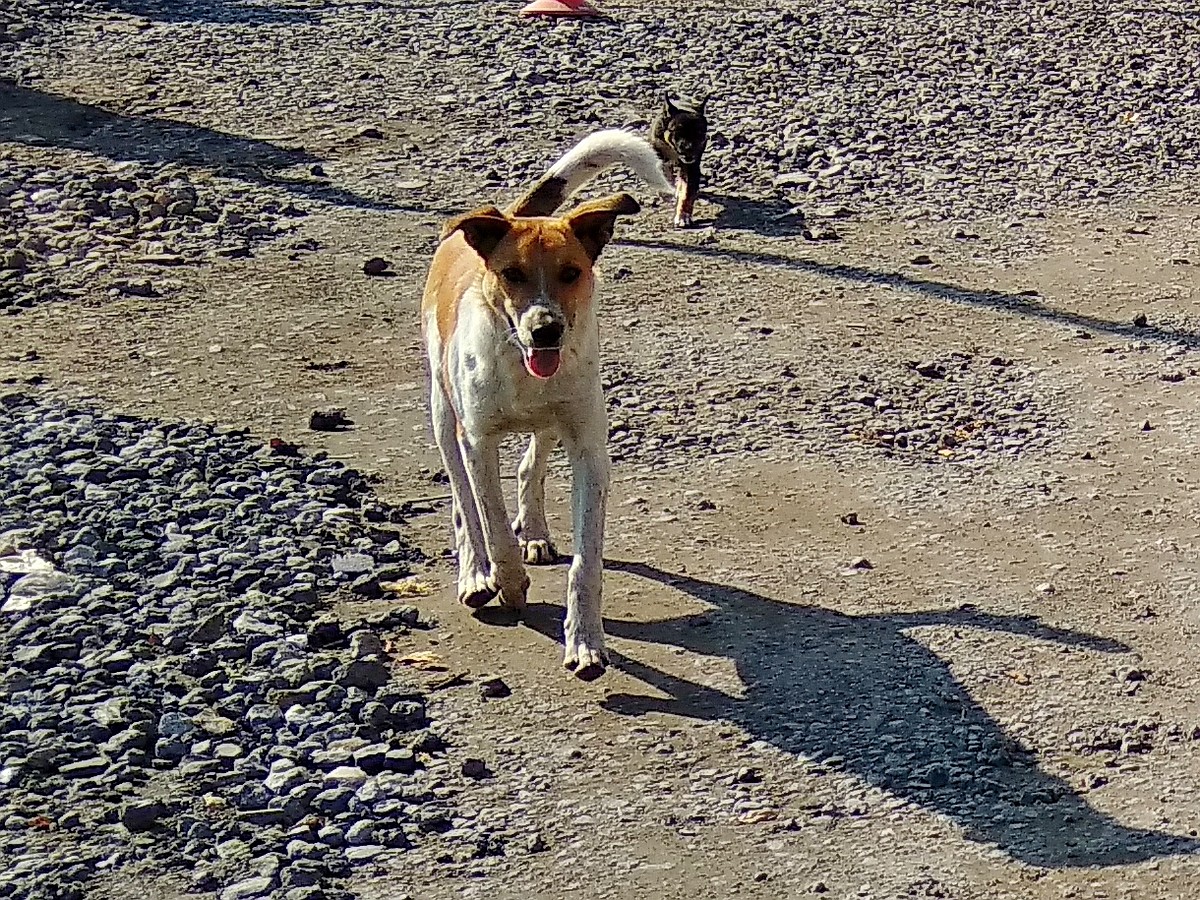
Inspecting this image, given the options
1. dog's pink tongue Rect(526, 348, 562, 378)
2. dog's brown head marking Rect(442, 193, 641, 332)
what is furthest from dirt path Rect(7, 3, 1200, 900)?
dog's brown head marking Rect(442, 193, 641, 332)

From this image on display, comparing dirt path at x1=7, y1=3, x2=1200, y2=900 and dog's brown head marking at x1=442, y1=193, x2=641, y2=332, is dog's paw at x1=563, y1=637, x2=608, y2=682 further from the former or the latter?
dog's brown head marking at x1=442, y1=193, x2=641, y2=332

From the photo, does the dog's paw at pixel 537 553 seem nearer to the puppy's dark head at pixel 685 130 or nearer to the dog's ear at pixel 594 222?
the dog's ear at pixel 594 222

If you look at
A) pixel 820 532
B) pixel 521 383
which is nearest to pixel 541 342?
pixel 521 383

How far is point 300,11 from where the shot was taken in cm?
1736

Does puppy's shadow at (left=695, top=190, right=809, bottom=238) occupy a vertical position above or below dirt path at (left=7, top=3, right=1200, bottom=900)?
above

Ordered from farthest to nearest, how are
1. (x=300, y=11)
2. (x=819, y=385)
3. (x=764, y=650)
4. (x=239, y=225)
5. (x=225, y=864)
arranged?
(x=300, y=11) → (x=239, y=225) → (x=819, y=385) → (x=764, y=650) → (x=225, y=864)

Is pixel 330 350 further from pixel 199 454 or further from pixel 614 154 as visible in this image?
pixel 614 154

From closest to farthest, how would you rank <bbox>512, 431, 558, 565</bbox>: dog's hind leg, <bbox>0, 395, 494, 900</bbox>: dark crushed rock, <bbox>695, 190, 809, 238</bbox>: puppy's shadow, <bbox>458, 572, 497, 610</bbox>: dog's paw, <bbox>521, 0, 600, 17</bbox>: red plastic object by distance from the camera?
1. <bbox>0, 395, 494, 900</bbox>: dark crushed rock
2. <bbox>458, 572, 497, 610</bbox>: dog's paw
3. <bbox>512, 431, 558, 565</bbox>: dog's hind leg
4. <bbox>695, 190, 809, 238</bbox>: puppy's shadow
5. <bbox>521, 0, 600, 17</bbox>: red plastic object

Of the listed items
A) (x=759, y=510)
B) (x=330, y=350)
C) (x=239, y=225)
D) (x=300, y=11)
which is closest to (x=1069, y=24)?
(x=300, y=11)

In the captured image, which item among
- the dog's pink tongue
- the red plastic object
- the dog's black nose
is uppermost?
the red plastic object

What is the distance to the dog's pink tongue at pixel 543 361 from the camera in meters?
5.95

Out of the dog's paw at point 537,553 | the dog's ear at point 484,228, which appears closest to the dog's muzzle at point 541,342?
the dog's ear at point 484,228

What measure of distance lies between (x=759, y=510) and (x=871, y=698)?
5.07ft

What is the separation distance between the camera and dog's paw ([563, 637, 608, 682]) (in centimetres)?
605
